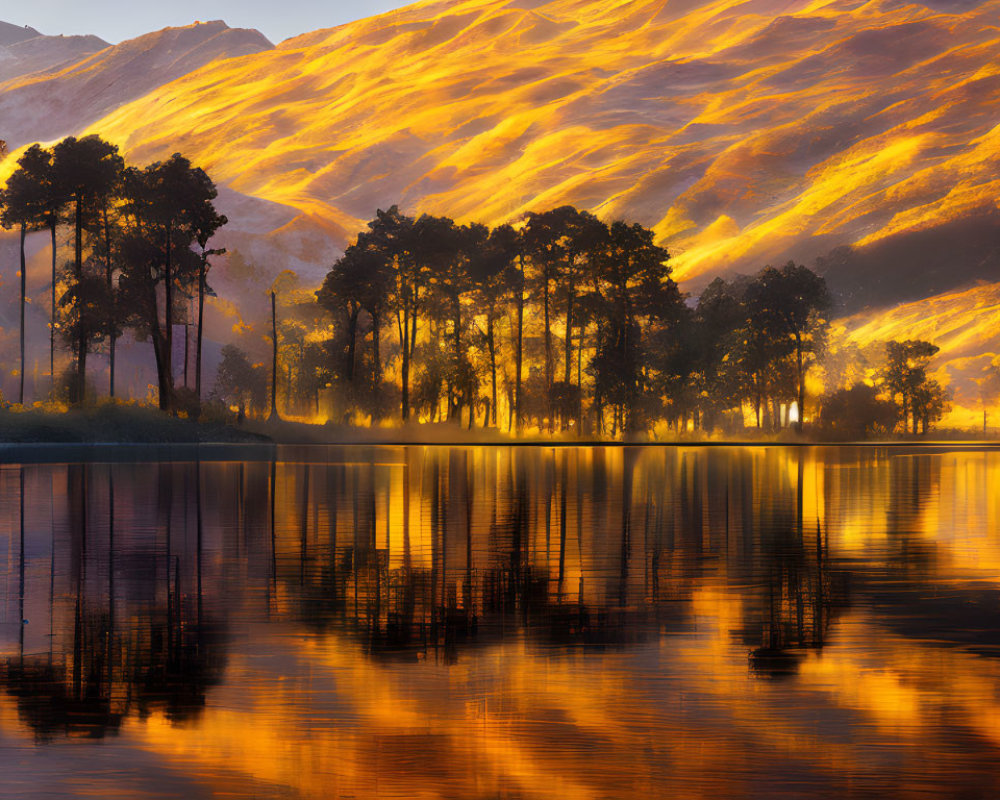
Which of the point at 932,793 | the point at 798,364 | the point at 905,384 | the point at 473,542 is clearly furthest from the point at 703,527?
the point at 905,384

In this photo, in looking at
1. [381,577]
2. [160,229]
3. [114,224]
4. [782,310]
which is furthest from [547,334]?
[381,577]

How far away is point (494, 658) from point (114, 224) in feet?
287

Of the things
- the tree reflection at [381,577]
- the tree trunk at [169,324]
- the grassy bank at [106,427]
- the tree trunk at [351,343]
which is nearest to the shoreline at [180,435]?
the grassy bank at [106,427]

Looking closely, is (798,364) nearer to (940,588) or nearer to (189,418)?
(189,418)

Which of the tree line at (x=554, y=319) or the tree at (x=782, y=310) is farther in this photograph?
the tree at (x=782, y=310)

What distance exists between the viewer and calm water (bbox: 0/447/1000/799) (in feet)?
29.5

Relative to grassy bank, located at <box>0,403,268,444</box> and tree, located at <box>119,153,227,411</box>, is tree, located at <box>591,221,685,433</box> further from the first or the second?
grassy bank, located at <box>0,403,268,444</box>

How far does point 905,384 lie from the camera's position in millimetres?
165500

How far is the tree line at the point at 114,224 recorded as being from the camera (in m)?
89.6

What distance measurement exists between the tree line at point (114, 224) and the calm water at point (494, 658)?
6469 cm

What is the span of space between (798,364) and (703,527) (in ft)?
367

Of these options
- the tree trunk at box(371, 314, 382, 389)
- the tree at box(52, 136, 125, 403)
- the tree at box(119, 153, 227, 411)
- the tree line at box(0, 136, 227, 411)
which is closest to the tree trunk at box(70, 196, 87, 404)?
the tree at box(52, 136, 125, 403)

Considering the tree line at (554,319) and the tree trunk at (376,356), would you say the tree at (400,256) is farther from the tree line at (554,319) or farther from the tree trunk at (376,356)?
the tree trunk at (376,356)

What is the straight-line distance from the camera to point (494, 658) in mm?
12773
